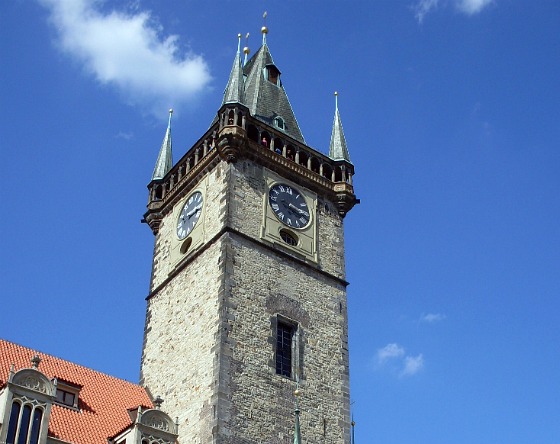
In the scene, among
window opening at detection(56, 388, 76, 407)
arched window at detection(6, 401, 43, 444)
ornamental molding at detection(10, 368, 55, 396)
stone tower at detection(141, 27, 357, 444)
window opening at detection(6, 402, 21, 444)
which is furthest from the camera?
stone tower at detection(141, 27, 357, 444)

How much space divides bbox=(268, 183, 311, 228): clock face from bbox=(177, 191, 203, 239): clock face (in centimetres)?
222

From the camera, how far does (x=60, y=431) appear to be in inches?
844

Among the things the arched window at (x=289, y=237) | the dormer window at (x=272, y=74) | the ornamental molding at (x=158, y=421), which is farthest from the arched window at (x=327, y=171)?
the ornamental molding at (x=158, y=421)

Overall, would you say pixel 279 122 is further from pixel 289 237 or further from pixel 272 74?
pixel 289 237

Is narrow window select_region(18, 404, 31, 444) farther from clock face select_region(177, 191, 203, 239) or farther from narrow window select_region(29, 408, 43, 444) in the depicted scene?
clock face select_region(177, 191, 203, 239)

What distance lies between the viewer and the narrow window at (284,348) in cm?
2456

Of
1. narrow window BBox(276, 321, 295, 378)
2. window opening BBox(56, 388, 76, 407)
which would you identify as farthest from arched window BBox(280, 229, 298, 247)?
window opening BBox(56, 388, 76, 407)

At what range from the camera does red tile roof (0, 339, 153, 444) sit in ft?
72.0

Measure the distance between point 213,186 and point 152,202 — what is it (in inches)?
141

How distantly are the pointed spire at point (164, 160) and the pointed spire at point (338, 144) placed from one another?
553cm

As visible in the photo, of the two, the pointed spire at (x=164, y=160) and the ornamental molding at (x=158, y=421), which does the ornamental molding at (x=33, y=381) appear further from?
the pointed spire at (x=164, y=160)

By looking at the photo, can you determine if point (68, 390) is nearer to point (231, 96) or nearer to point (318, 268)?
point (318, 268)

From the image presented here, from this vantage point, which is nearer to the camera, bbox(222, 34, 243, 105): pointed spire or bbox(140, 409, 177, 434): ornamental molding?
bbox(140, 409, 177, 434): ornamental molding

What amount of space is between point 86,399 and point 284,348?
5.41m
